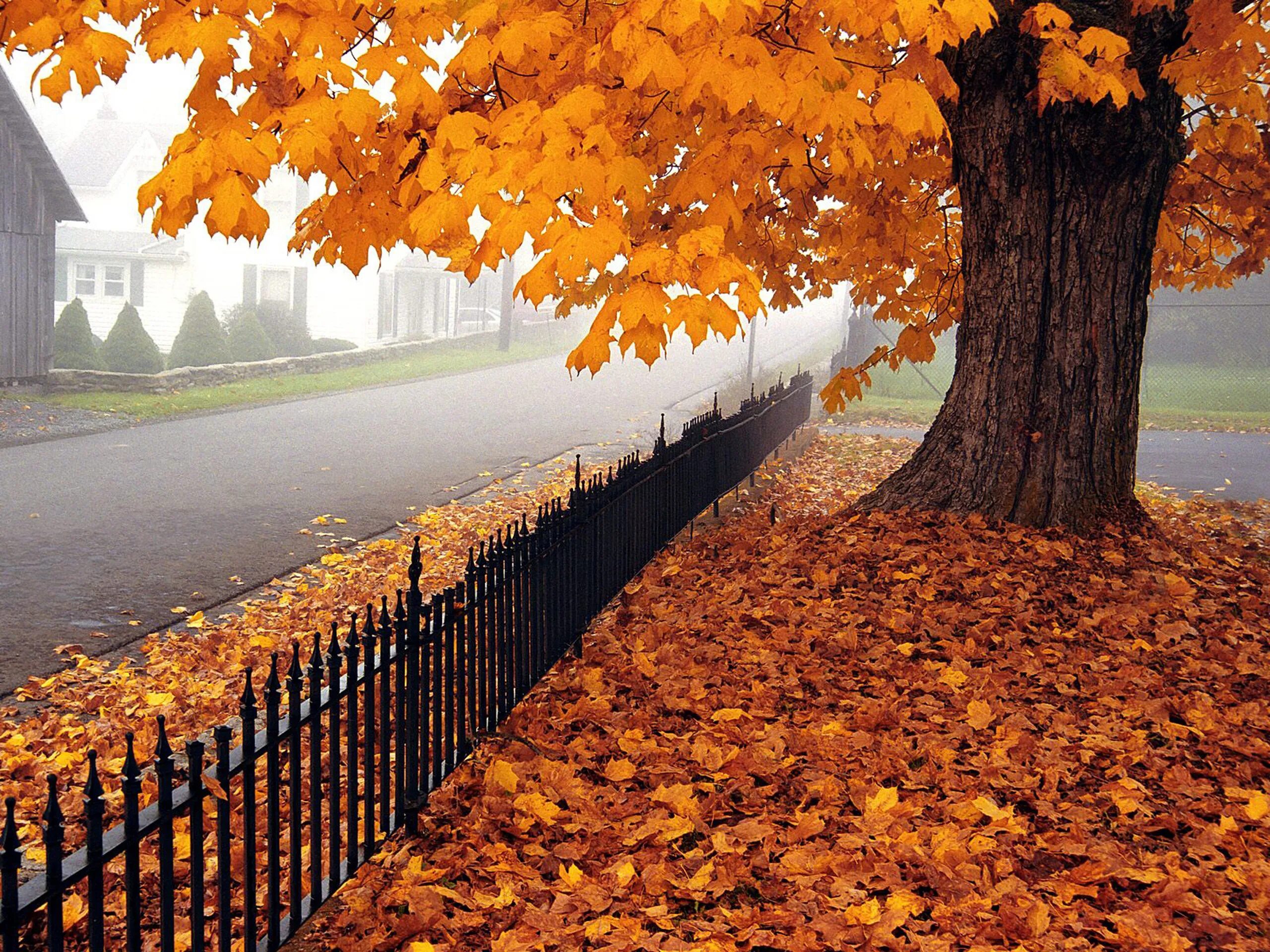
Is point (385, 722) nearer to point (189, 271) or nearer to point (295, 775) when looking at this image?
point (295, 775)

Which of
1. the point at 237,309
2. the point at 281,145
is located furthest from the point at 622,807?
the point at 237,309

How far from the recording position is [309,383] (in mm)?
26641

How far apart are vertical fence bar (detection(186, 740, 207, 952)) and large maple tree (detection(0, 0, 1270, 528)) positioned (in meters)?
1.63

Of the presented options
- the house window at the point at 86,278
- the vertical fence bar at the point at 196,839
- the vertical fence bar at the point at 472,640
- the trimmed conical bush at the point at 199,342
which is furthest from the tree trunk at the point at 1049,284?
the house window at the point at 86,278

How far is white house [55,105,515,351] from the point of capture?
4072 cm

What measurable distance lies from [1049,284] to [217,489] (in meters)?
9.08

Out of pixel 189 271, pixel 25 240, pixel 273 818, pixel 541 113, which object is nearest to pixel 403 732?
pixel 273 818

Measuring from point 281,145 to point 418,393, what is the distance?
22724mm

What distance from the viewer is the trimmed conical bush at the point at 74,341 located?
2441 centimetres

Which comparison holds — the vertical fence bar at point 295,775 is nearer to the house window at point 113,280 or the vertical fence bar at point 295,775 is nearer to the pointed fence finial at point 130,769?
the pointed fence finial at point 130,769

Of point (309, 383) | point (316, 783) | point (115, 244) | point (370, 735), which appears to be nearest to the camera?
point (316, 783)

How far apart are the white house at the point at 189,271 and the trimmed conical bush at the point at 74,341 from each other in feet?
44.6

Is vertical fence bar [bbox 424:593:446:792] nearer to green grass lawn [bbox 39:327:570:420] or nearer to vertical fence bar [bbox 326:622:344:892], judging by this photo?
vertical fence bar [bbox 326:622:344:892]

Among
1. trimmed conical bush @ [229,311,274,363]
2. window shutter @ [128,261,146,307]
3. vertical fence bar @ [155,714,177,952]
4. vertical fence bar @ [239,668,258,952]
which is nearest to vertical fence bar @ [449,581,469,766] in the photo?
vertical fence bar @ [239,668,258,952]
